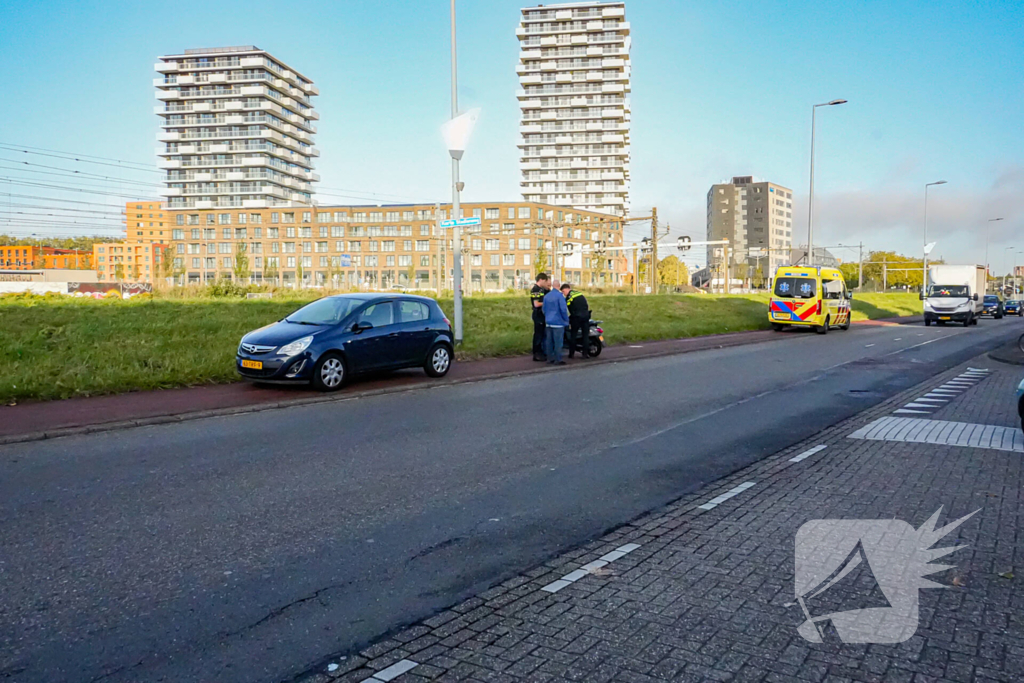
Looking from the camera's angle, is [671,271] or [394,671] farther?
[671,271]

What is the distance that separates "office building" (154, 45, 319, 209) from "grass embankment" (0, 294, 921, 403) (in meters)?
96.3

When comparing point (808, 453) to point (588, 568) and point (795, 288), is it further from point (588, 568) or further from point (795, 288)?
point (795, 288)

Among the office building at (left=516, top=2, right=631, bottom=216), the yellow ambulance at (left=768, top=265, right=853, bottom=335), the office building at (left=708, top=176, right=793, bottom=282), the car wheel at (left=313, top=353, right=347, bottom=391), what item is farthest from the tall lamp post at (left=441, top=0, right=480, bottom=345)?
the office building at (left=708, top=176, right=793, bottom=282)

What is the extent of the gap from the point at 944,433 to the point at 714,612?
6472mm

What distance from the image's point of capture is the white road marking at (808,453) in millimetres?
7542

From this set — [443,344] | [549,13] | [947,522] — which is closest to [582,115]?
[549,13]

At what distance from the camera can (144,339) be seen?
16156 millimetres

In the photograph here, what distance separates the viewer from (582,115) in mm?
126000

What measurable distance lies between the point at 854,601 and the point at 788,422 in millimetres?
6252

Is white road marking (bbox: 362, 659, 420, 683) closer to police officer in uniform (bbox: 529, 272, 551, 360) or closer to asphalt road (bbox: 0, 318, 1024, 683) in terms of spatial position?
asphalt road (bbox: 0, 318, 1024, 683)

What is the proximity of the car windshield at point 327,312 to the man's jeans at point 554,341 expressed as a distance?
508cm

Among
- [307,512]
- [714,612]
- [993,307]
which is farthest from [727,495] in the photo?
[993,307]

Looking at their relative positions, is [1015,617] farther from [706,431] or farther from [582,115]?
[582,115]

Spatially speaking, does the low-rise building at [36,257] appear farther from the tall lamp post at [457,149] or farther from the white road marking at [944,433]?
the white road marking at [944,433]
